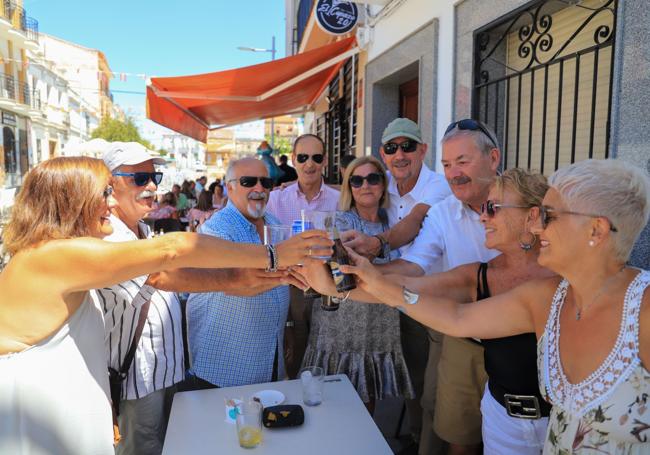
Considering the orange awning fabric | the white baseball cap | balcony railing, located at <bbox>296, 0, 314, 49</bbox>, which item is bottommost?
the white baseball cap

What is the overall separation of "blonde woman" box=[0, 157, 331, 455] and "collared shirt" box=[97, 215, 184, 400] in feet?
0.97

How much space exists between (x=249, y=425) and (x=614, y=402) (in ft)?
4.10

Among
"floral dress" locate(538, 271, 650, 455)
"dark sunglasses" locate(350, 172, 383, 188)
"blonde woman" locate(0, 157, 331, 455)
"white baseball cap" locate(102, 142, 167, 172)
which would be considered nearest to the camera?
"floral dress" locate(538, 271, 650, 455)

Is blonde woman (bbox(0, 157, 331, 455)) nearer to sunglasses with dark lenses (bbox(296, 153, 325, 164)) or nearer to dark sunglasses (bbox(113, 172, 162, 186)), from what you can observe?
dark sunglasses (bbox(113, 172, 162, 186))

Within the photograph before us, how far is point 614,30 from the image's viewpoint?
2.63m

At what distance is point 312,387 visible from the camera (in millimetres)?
2066

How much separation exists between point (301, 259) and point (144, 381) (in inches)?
39.9

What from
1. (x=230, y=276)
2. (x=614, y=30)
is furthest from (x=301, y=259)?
(x=614, y=30)

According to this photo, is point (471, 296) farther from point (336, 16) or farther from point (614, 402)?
point (336, 16)

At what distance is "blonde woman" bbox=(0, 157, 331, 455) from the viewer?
4.91 feet

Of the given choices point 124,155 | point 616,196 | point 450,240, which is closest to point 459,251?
point 450,240

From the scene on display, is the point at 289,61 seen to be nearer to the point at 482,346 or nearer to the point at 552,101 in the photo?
the point at 552,101

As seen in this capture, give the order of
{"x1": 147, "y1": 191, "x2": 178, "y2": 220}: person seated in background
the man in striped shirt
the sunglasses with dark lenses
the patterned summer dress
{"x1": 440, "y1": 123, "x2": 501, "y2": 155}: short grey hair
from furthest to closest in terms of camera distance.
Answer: {"x1": 147, "y1": 191, "x2": 178, "y2": 220}: person seated in background, the sunglasses with dark lenses, the patterned summer dress, {"x1": 440, "y1": 123, "x2": 501, "y2": 155}: short grey hair, the man in striped shirt

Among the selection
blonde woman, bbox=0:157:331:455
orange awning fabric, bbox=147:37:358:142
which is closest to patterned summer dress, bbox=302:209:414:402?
blonde woman, bbox=0:157:331:455
